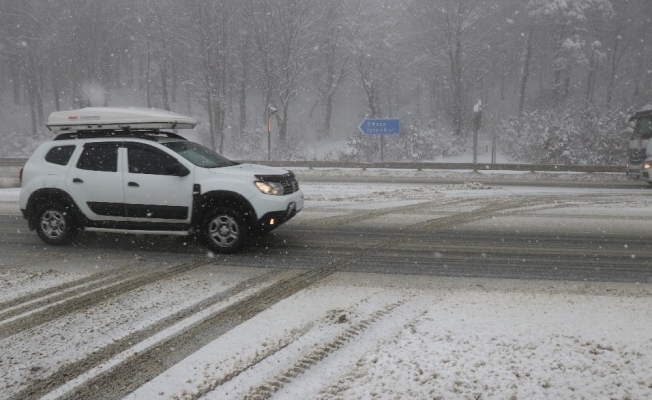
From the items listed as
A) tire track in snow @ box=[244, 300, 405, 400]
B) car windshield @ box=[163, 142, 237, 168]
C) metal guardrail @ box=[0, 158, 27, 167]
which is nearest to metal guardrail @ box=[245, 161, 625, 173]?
metal guardrail @ box=[0, 158, 27, 167]

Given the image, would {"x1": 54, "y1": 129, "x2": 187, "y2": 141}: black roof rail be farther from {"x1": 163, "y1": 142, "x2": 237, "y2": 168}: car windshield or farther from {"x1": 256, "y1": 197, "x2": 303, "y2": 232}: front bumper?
{"x1": 256, "y1": 197, "x2": 303, "y2": 232}: front bumper

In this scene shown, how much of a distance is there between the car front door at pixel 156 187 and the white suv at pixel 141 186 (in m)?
0.02

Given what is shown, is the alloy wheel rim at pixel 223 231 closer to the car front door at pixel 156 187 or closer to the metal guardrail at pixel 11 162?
the car front door at pixel 156 187

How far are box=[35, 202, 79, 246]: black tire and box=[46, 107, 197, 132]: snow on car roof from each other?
1.34 metres

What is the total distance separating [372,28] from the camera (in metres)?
39.8

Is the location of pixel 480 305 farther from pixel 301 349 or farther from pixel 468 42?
pixel 468 42

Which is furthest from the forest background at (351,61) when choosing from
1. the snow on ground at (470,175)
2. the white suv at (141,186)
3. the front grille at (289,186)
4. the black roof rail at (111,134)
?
the white suv at (141,186)

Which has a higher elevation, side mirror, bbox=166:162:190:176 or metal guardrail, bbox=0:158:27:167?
metal guardrail, bbox=0:158:27:167

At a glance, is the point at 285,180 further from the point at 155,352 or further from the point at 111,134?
the point at 155,352

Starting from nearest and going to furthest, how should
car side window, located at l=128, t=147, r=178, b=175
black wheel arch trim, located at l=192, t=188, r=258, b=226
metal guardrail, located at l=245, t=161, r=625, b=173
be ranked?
black wheel arch trim, located at l=192, t=188, r=258, b=226 → car side window, located at l=128, t=147, r=178, b=175 → metal guardrail, located at l=245, t=161, r=625, b=173

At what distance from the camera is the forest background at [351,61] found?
32.4 meters

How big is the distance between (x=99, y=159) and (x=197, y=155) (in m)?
1.54

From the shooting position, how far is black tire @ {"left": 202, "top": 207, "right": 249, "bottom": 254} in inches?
289

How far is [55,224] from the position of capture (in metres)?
8.12
